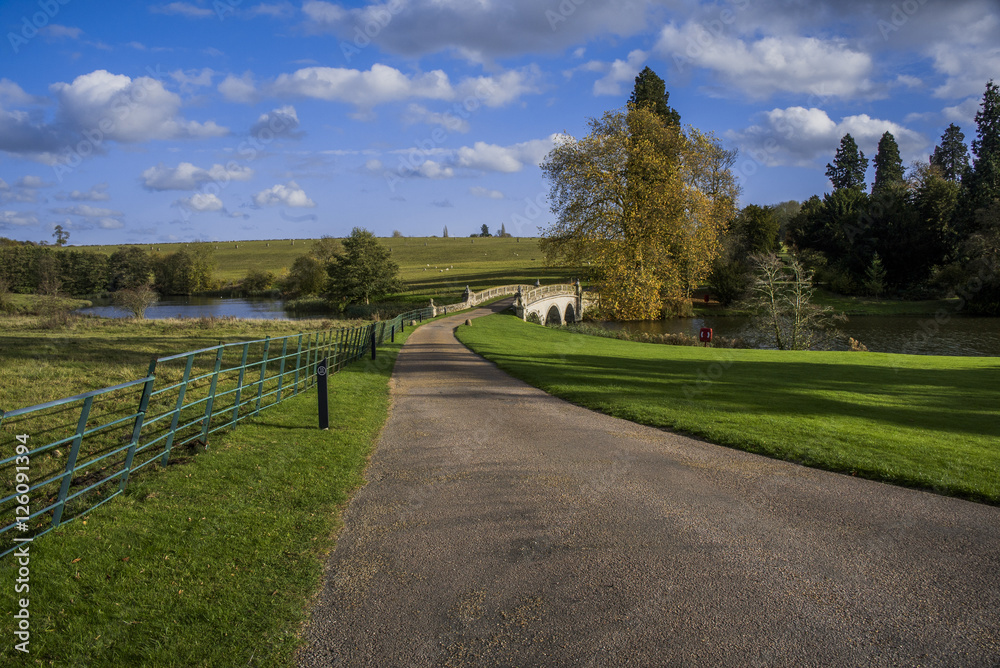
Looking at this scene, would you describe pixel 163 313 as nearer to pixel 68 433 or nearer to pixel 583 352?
pixel 583 352

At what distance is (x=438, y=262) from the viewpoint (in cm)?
12975

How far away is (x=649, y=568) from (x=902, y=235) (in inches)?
2928

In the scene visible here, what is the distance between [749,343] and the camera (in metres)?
37.1

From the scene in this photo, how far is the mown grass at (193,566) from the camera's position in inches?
164

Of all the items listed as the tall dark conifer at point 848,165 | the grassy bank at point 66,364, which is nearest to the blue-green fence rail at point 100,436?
the grassy bank at point 66,364

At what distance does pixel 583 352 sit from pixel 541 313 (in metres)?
25.5

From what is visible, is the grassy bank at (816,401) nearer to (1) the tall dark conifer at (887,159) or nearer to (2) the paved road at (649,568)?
(2) the paved road at (649,568)

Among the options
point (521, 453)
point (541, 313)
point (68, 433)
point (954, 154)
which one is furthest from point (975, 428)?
point (954, 154)

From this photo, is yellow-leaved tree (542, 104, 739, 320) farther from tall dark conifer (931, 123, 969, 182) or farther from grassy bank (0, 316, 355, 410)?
tall dark conifer (931, 123, 969, 182)

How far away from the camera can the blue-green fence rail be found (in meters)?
5.85

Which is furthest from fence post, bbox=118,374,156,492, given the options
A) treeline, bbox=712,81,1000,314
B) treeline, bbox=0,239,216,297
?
treeline, bbox=0,239,216,297

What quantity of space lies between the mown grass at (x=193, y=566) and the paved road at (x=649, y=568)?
1.18ft

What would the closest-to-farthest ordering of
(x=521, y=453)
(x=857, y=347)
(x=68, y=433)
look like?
(x=521, y=453), (x=68, y=433), (x=857, y=347)

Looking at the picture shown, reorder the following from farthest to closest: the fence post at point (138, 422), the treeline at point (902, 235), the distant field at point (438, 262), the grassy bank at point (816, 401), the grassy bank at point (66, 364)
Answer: the distant field at point (438, 262)
the treeline at point (902, 235)
the grassy bank at point (66, 364)
the grassy bank at point (816, 401)
the fence post at point (138, 422)
